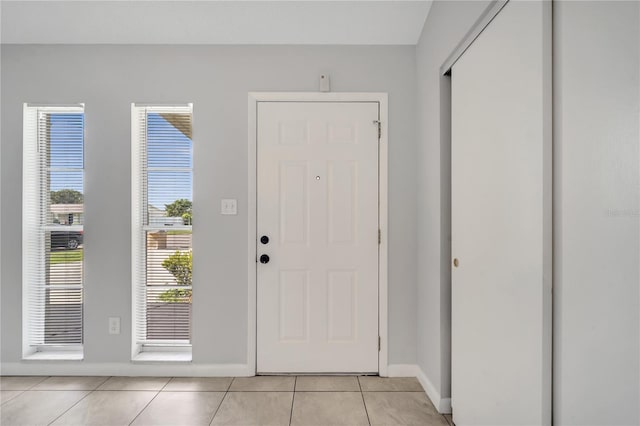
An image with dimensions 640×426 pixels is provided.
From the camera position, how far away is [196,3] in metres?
2.07

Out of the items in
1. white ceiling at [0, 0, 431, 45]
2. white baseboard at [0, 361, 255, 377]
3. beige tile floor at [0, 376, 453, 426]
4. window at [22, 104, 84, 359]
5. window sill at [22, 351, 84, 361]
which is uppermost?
white ceiling at [0, 0, 431, 45]

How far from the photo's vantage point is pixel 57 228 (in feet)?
8.30

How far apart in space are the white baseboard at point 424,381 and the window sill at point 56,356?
233 centimetres

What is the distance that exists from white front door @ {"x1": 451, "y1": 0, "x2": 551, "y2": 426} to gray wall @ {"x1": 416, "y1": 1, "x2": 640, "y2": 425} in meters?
0.05

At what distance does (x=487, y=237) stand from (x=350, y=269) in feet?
3.69

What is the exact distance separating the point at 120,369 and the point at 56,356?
529mm

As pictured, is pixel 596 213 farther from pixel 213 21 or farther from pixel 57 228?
pixel 57 228

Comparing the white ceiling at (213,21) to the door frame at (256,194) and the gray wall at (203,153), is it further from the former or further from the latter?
the door frame at (256,194)

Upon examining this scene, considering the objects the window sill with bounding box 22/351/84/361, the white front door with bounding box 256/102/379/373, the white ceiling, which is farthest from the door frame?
the window sill with bounding box 22/351/84/361

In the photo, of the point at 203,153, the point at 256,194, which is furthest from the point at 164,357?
the point at 203,153

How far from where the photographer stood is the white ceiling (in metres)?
2.09

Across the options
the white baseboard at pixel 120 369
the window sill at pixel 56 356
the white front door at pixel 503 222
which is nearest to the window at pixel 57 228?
the window sill at pixel 56 356

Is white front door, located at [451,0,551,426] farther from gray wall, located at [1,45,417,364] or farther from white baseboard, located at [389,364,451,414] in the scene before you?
gray wall, located at [1,45,417,364]

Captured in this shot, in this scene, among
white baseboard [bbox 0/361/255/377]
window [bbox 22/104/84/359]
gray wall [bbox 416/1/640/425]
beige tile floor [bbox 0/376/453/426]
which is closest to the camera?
gray wall [bbox 416/1/640/425]
